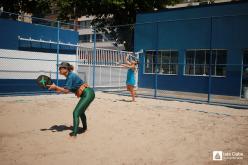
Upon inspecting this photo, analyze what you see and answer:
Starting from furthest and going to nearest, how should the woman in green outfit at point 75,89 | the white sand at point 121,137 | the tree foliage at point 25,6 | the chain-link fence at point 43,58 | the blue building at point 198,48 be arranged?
the tree foliage at point 25,6
the blue building at point 198,48
the chain-link fence at point 43,58
the woman in green outfit at point 75,89
the white sand at point 121,137

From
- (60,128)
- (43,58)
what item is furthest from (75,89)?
(43,58)

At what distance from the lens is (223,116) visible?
8.92 metres

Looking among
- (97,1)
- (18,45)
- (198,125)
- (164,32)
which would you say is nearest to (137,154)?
(198,125)

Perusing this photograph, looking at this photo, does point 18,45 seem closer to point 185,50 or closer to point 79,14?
point 185,50

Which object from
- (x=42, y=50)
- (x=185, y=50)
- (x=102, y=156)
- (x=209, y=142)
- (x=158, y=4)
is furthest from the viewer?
(x=158, y=4)

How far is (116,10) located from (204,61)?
1208cm

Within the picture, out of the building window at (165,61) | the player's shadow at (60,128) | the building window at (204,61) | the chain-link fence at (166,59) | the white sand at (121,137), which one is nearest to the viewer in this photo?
the white sand at (121,137)

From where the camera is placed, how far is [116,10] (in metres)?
26.0

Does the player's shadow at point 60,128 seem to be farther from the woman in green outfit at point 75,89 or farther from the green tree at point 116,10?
the green tree at point 116,10

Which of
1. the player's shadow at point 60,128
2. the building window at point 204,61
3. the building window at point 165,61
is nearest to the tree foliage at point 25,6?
the building window at point 165,61

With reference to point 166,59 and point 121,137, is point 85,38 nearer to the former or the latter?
point 166,59

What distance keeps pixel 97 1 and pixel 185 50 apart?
37.3 feet

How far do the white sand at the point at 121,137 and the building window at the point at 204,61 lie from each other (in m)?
6.80

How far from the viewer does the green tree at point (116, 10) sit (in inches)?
1002
